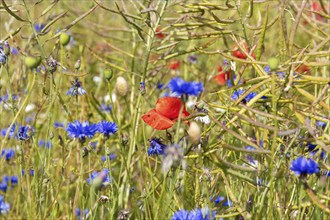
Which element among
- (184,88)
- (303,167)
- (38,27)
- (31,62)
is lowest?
(303,167)

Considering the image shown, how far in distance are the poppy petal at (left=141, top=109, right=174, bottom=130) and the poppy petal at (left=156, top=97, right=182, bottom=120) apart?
2 cm

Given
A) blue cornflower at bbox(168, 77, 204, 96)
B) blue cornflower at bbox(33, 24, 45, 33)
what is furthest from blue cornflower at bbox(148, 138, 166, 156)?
blue cornflower at bbox(33, 24, 45, 33)

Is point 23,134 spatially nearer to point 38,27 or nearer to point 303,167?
point 303,167

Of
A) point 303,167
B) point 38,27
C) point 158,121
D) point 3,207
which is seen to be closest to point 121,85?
point 158,121

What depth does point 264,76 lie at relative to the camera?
122 centimetres

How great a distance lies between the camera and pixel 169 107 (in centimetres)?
119

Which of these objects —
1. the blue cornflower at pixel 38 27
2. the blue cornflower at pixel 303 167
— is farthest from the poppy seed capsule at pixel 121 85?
the blue cornflower at pixel 38 27

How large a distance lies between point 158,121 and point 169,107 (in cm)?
5

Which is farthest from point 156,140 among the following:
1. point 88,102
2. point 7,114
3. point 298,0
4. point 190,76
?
point 298,0

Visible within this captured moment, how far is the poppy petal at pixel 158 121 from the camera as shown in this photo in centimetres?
114

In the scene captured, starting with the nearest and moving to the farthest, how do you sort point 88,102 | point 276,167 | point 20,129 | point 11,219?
1. point 276,167
2. point 20,129
3. point 11,219
4. point 88,102

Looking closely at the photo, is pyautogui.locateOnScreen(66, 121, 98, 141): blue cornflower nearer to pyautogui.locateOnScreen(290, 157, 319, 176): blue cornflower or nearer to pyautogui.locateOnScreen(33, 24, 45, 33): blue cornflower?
pyautogui.locateOnScreen(290, 157, 319, 176): blue cornflower

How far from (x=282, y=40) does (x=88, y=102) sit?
954mm

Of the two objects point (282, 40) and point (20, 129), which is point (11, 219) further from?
point (282, 40)
